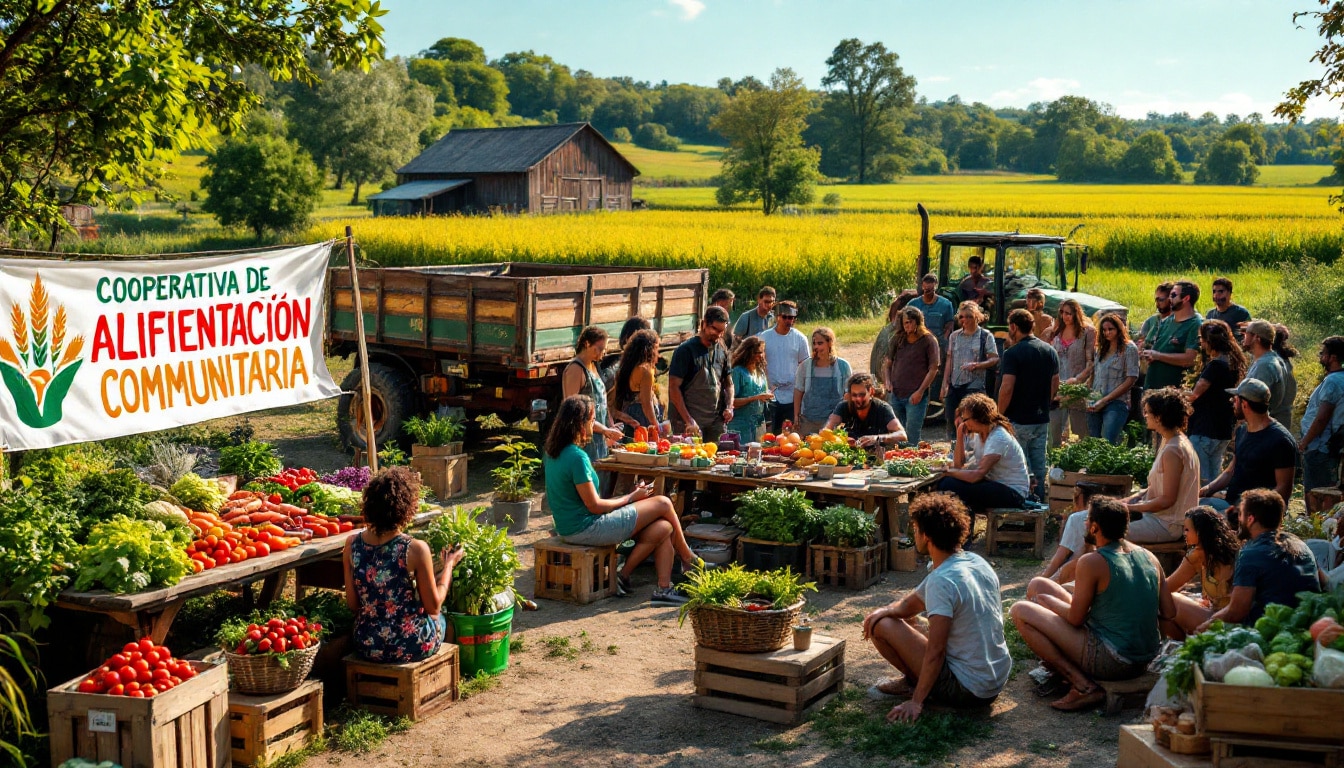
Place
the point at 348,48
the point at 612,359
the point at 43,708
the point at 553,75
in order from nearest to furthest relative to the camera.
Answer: the point at 43,708 < the point at 348,48 < the point at 612,359 < the point at 553,75

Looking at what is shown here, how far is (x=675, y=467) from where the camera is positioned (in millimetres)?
9086

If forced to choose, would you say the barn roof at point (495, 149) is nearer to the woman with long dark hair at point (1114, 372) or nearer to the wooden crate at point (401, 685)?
the woman with long dark hair at point (1114, 372)

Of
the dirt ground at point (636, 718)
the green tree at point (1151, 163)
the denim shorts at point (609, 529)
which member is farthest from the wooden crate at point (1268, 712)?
the green tree at point (1151, 163)

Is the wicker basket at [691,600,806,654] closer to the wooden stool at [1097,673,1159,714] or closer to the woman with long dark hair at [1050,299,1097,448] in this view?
the wooden stool at [1097,673,1159,714]

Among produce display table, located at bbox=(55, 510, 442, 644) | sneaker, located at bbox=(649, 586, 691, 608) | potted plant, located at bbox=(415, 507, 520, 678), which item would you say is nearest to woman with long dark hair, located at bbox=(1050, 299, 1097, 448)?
sneaker, located at bbox=(649, 586, 691, 608)

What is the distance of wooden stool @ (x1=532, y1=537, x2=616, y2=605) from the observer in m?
8.08

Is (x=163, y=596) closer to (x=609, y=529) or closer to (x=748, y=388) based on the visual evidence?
(x=609, y=529)

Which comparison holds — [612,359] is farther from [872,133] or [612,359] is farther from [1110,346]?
[872,133]

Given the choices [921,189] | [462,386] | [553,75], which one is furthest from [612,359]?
[553,75]

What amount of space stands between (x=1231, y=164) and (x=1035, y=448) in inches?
3221

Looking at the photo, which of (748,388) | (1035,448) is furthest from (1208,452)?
(748,388)

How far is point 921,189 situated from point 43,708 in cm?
7828

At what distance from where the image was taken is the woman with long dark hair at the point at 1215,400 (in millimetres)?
9305

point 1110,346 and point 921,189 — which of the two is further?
point 921,189
